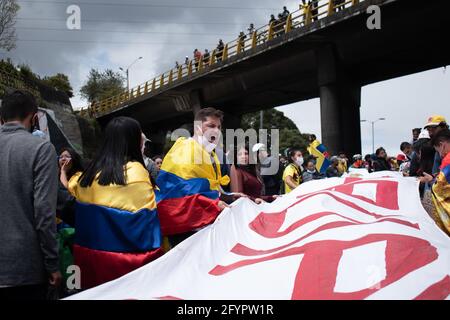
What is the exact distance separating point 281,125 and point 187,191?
69.2 meters

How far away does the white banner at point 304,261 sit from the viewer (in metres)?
2.52

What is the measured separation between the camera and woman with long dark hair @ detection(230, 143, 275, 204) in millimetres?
5605

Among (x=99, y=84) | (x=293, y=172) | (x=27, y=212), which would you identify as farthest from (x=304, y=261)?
(x=99, y=84)

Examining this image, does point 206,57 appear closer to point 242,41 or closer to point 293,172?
point 242,41

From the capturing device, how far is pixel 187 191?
3.94 meters

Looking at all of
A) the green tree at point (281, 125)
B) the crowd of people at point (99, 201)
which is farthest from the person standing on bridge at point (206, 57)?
the green tree at point (281, 125)

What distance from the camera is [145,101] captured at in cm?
3369

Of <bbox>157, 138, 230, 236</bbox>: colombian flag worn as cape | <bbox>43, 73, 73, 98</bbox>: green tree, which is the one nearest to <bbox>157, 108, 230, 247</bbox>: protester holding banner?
<bbox>157, 138, 230, 236</bbox>: colombian flag worn as cape

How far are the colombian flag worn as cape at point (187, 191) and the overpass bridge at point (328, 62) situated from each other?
14.0 m

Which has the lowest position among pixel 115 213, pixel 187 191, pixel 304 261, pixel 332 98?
pixel 304 261

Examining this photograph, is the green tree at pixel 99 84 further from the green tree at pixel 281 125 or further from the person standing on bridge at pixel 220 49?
the person standing on bridge at pixel 220 49
